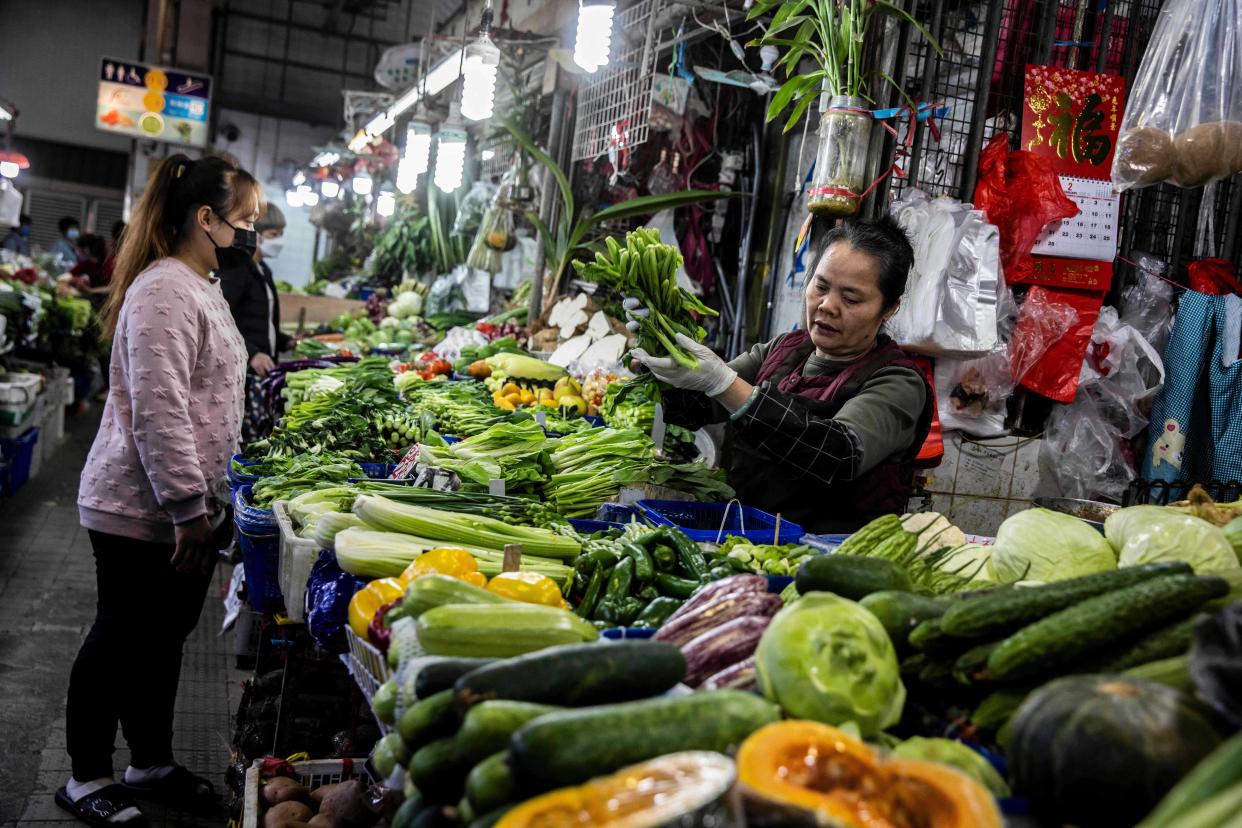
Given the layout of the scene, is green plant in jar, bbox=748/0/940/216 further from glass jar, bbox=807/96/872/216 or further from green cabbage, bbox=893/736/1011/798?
green cabbage, bbox=893/736/1011/798

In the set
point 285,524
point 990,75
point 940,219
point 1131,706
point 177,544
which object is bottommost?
point 177,544

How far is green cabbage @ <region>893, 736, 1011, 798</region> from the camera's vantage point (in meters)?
1.40

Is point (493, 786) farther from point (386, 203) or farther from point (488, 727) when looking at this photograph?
point (386, 203)

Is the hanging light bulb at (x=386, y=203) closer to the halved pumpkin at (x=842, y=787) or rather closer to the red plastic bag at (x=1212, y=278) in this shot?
the red plastic bag at (x=1212, y=278)

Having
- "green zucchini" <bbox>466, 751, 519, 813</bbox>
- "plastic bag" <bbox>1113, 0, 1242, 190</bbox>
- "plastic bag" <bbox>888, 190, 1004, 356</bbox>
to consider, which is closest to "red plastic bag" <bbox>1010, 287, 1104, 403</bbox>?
"plastic bag" <bbox>888, 190, 1004, 356</bbox>

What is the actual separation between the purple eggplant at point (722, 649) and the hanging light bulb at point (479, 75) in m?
5.59

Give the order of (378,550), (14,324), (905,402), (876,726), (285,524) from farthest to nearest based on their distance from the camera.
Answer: (14,324) → (905,402) → (285,524) → (378,550) → (876,726)

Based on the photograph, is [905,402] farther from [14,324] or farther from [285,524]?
[14,324]

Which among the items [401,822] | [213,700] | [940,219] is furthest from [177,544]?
[940,219]

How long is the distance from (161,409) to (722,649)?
101 inches

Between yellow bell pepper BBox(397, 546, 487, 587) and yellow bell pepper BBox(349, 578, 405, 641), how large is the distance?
0.06 meters

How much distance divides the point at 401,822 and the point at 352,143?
12.5 m

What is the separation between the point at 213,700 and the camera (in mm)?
5113

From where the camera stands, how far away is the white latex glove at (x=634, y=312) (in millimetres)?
3725
